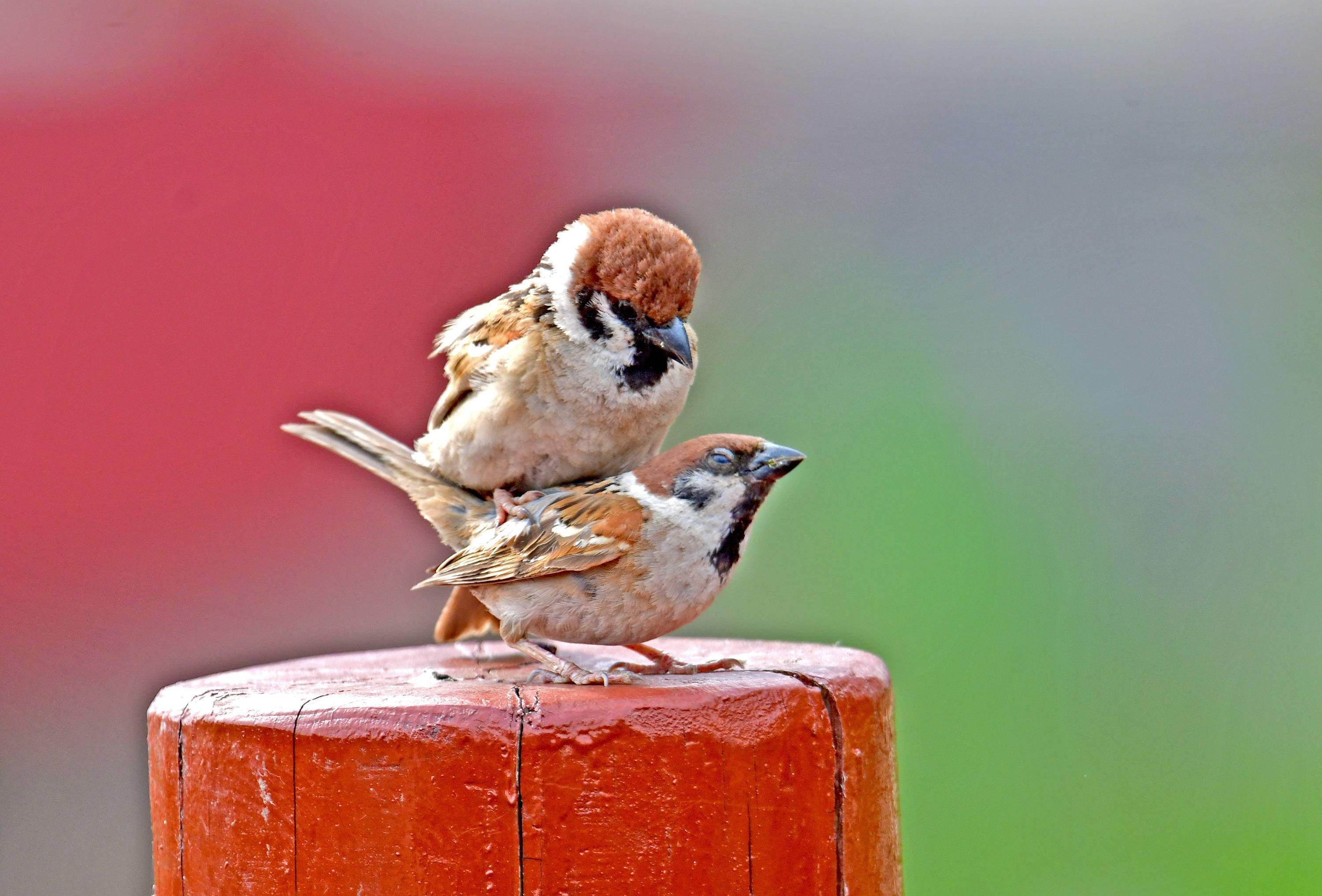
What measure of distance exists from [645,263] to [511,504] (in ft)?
2.01

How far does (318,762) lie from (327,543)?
3.65m

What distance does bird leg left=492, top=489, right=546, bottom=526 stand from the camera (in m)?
2.74

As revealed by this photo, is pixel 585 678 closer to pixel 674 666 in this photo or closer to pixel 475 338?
pixel 674 666

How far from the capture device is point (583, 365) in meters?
2.74

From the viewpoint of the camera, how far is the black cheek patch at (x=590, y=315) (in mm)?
2734

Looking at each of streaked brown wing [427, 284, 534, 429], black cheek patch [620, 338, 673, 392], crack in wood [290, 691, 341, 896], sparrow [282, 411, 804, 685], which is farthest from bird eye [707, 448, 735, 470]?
crack in wood [290, 691, 341, 896]

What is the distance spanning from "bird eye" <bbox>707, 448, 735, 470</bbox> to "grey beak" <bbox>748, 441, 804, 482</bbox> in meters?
0.04

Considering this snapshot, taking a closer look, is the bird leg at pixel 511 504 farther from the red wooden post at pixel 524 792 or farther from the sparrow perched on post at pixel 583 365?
the red wooden post at pixel 524 792

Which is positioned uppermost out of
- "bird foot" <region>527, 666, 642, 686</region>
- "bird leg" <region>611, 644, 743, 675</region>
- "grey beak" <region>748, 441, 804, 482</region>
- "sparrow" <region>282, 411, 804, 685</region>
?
"grey beak" <region>748, 441, 804, 482</region>

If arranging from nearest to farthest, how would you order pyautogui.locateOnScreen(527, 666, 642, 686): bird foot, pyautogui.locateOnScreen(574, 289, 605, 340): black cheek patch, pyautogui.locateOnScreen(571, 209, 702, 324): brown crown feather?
pyautogui.locateOnScreen(527, 666, 642, 686): bird foot → pyautogui.locateOnScreen(571, 209, 702, 324): brown crown feather → pyautogui.locateOnScreen(574, 289, 605, 340): black cheek patch

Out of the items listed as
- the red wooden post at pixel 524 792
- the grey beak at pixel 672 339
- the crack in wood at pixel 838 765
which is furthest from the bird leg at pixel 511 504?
the crack in wood at pixel 838 765

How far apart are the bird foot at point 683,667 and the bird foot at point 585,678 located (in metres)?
0.09

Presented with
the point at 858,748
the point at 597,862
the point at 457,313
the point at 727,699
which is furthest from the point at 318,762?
the point at 457,313

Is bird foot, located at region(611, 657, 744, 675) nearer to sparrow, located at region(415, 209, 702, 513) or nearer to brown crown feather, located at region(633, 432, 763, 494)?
brown crown feather, located at region(633, 432, 763, 494)
